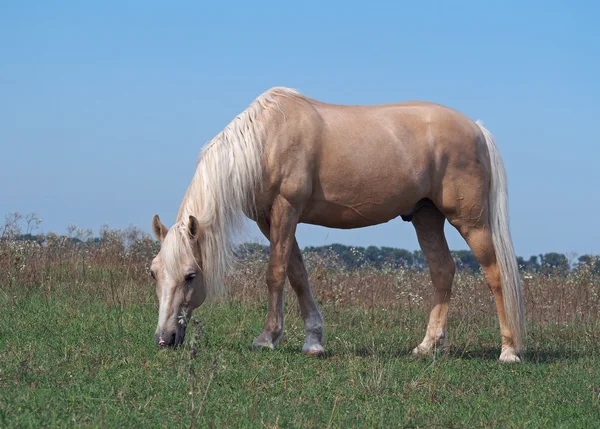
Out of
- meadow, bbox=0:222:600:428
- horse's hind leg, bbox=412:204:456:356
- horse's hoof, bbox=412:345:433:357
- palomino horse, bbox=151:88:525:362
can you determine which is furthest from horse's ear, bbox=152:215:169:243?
horse's hind leg, bbox=412:204:456:356

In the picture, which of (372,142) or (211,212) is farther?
(372,142)

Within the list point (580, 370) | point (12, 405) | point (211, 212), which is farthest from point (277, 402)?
point (580, 370)

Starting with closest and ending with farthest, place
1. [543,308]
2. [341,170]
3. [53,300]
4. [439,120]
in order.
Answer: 1. [341,170]
2. [439,120]
3. [53,300]
4. [543,308]

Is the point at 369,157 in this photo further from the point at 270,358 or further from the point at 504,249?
the point at 270,358

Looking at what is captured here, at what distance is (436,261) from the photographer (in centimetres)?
746

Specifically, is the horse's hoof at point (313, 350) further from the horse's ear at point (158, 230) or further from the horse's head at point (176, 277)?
the horse's ear at point (158, 230)

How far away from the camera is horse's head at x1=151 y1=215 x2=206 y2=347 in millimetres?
5855

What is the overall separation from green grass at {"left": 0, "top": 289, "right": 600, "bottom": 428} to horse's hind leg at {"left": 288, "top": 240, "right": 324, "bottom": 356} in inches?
6.9

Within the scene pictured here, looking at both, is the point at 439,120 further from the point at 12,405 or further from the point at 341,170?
the point at 12,405

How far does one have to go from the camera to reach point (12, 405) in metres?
4.09

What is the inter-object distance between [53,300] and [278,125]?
366 centimetres

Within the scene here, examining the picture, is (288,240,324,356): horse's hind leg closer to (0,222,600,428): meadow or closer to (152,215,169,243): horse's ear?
(0,222,600,428): meadow

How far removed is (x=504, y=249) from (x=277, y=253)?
2.20 metres

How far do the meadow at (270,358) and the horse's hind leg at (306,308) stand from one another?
0.52 ft
